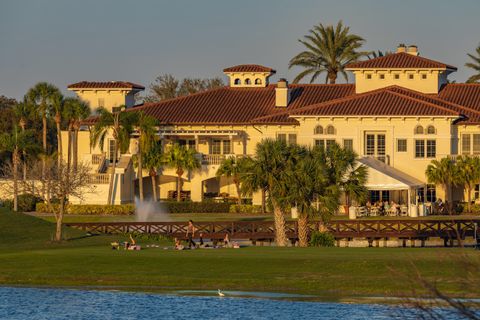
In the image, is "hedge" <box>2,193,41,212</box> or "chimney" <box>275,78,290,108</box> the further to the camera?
"chimney" <box>275,78,290,108</box>

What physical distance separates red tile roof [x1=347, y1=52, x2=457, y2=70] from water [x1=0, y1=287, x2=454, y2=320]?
5722 cm

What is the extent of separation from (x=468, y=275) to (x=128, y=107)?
8372cm

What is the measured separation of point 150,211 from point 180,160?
760cm

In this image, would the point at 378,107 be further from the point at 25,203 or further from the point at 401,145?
the point at 25,203

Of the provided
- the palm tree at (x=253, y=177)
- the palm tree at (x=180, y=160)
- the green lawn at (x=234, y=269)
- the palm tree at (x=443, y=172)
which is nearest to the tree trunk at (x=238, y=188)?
the palm tree at (x=180, y=160)

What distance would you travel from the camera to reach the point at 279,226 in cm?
6631

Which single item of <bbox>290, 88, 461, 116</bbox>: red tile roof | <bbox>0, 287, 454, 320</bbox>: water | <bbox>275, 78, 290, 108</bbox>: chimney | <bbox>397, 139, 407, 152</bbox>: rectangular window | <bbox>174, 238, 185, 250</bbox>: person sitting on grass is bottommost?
<bbox>0, 287, 454, 320</bbox>: water

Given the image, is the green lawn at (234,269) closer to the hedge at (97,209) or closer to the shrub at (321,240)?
the shrub at (321,240)

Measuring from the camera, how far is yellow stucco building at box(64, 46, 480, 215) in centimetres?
9288

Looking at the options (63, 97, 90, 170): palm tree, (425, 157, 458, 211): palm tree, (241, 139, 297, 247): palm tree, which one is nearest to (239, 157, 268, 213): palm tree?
(241, 139, 297, 247): palm tree

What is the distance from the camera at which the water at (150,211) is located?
84.8 metres

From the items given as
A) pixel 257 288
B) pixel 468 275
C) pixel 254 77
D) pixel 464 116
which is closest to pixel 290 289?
pixel 257 288

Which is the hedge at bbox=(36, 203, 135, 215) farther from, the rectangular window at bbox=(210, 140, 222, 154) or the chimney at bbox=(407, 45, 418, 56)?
the chimney at bbox=(407, 45, 418, 56)

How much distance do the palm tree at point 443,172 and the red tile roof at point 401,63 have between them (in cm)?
1150
